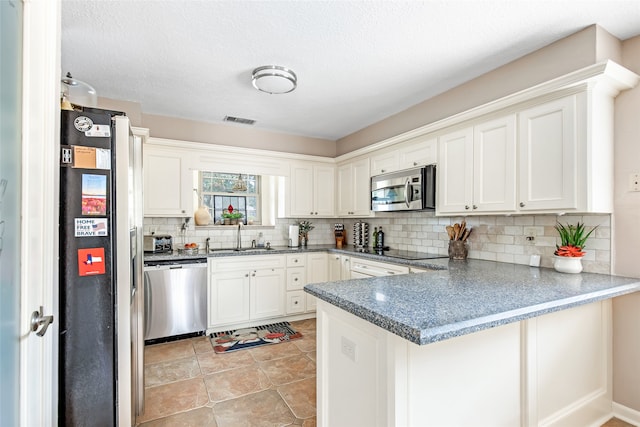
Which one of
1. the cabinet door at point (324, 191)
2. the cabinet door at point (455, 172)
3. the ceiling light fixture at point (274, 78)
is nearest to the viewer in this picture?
the ceiling light fixture at point (274, 78)

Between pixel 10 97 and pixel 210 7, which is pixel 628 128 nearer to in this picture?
pixel 210 7

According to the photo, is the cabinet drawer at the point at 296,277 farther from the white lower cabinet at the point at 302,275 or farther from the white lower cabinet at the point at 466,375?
the white lower cabinet at the point at 466,375

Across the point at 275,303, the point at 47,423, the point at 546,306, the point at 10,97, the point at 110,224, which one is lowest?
the point at 275,303

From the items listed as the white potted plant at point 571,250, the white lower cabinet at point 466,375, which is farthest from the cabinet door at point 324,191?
the white lower cabinet at point 466,375

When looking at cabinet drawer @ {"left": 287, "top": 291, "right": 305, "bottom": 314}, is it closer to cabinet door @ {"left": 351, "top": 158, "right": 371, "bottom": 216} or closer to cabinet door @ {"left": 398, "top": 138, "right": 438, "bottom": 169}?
cabinet door @ {"left": 351, "top": 158, "right": 371, "bottom": 216}

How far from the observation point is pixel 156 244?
141 inches

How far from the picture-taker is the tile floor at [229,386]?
208 cm

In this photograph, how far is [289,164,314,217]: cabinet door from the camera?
440 centimetres

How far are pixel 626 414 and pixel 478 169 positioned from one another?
6.23ft

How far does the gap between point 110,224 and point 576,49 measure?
305cm

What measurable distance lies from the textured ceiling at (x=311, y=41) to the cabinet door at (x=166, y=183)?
25.2 inches

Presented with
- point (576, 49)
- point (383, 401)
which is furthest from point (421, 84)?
point (383, 401)

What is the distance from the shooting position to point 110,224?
1559 mm

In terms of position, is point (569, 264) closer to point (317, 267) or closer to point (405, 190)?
point (405, 190)
